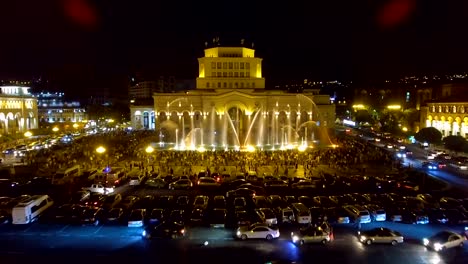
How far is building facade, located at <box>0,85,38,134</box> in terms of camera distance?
217 feet

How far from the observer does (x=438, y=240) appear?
1664 centimetres

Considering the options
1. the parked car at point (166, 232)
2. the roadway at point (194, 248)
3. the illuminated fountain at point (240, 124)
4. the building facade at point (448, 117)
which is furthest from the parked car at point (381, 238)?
the building facade at point (448, 117)

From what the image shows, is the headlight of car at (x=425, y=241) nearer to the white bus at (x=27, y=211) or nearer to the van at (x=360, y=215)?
the van at (x=360, y=215)

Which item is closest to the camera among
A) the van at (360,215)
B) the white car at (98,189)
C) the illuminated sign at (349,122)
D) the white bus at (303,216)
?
the white bus at (303,216)

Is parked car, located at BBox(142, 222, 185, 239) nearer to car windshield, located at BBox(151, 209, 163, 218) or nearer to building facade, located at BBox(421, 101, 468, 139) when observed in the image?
car windshield, located at BBox(151, 209, 163, 218)

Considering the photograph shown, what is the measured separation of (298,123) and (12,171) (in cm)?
3723

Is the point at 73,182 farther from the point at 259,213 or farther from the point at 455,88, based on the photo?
the point at 455,88

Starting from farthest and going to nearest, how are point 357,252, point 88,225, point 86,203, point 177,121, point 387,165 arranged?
1. point 177,121
2. point 387,165
3. point 86,203
4. point 88,225
5. point 357,252

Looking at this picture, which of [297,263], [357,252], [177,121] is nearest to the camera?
[297,263]

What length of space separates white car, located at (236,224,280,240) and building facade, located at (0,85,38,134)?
5834 cm

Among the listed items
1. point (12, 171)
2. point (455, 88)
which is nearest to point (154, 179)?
point (12, 171)

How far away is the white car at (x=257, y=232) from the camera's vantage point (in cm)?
1781

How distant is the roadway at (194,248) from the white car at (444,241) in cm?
27

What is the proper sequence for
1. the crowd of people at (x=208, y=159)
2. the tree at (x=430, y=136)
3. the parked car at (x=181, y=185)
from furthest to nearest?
the tree at (x=430, y=136), the crowd of people at (x=208, y=159), the parked car at (x=181, y=185)
